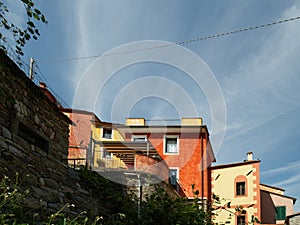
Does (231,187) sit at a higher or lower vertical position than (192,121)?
lower

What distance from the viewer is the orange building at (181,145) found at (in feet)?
74.9

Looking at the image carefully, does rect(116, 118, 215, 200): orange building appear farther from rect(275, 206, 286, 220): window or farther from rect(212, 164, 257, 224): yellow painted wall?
rect(275, 206, 286, 220): window

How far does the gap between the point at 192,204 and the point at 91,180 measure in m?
1.97

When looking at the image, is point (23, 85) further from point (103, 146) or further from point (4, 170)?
point (103, 146)

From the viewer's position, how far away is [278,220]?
23.0m

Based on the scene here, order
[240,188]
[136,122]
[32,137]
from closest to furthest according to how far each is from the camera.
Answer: [32,137] → [240,188] → [136,122]

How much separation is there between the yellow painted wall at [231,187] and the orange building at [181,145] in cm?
62

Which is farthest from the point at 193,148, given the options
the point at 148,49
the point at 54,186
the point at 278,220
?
the point at 54,186

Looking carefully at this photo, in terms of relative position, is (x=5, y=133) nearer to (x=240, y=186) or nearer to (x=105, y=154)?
(x=105, y=154)

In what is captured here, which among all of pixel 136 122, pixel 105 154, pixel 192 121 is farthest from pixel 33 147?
pixel 192 121

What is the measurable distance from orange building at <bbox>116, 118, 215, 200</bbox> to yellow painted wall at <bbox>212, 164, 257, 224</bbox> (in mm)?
623

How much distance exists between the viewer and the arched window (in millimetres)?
21989

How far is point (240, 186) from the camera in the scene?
2223 cm

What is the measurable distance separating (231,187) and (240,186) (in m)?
0.51
